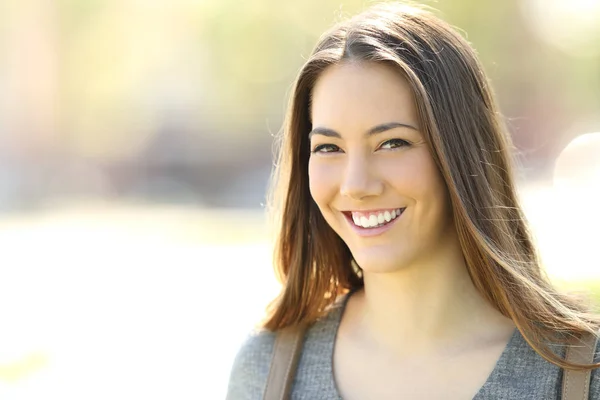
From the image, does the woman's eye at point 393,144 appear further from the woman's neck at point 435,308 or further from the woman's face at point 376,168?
the woman's neck at point 435,308

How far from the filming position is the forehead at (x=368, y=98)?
220cm

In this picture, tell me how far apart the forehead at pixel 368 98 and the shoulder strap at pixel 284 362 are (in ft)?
2.35

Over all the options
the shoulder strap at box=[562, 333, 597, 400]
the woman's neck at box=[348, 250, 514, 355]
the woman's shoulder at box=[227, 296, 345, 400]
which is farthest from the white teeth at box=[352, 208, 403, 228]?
the shoulder strap at box=[562, 333, 597, 400]

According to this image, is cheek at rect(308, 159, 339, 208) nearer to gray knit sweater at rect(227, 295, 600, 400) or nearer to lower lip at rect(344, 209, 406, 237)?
lower lip at rect(344, 209, 406, 237)

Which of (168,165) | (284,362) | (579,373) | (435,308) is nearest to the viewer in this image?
(579,373)

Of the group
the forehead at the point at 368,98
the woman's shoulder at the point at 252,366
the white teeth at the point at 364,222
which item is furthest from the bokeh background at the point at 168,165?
the white teeth at the point at 364,222

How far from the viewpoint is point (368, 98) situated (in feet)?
7.24

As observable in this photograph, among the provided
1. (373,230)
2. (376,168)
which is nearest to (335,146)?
(376,168)

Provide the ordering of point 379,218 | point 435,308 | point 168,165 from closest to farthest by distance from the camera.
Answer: point 379,218, point 435,308, point 168,165

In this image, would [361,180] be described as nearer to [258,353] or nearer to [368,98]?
[368,98]

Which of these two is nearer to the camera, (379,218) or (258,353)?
(379,218)

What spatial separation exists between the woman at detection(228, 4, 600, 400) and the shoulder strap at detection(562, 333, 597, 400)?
0.03m

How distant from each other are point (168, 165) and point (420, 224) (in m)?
21.1

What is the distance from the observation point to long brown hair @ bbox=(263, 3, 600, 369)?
86.8 inches
